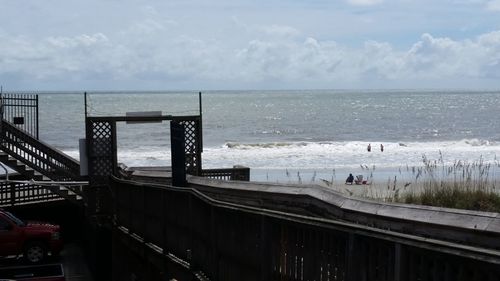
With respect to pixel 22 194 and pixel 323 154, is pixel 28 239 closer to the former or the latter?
pixel 22 194

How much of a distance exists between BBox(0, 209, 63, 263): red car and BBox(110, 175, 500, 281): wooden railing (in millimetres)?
5113

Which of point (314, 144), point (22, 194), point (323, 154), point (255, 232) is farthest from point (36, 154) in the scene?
point (314, 144)

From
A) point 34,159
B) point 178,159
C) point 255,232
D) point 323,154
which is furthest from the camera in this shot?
point 323,154

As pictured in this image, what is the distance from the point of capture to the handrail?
18500 mm

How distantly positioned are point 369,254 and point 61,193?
14.2 m

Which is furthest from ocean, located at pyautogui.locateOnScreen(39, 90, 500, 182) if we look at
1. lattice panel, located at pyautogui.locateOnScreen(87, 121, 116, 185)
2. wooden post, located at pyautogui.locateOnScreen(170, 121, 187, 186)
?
wooden post, located at pyautogui.locateOnScreen(170, 121, 187, 186)

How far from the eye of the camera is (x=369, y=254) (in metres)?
5.32

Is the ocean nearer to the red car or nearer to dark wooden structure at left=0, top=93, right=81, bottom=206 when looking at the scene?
dark wooden structure at left=0, top=93, right=81, bottom=206

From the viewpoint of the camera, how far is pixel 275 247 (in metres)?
6.78

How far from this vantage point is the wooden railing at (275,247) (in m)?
4.65

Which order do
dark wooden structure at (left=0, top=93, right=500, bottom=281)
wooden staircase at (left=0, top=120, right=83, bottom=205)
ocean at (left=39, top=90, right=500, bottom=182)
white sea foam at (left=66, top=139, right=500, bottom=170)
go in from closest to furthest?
dark wooden structure at (left=0, top=93, right=500, bottom=281)
wooden staircase at (left=0, top=120, right=83, bottom=205)
ocean at (left=39, top=90, right=500, bottom=182)
white sea foam at (left=66, top=139, right=500, bottom=170)

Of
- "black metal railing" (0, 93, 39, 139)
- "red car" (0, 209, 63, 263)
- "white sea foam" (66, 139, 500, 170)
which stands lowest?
"white sea foam" (66, 139, 500, 170)

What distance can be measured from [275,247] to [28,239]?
37.8 ft

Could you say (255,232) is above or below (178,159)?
below
